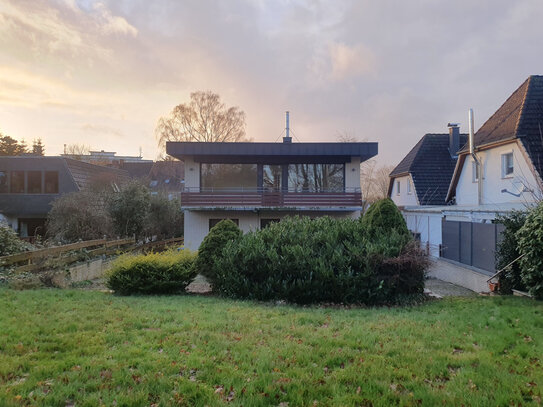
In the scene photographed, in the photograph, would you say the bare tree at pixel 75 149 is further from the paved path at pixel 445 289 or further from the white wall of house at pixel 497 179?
the paved path at pixel 445 289

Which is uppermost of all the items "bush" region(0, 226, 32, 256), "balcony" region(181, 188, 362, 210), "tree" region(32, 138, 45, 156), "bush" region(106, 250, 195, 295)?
"tree" region(32, 138, 45, 156)

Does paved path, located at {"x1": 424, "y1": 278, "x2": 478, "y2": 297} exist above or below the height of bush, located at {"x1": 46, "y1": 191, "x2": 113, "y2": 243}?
below

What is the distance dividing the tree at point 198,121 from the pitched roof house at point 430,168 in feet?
59.0

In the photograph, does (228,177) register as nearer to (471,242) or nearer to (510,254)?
(471,242)

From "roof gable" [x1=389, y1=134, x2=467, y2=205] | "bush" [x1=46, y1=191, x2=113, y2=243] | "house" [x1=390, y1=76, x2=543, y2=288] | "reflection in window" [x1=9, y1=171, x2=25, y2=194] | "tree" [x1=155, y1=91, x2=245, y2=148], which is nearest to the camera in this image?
"house" [x1=390, y1=76, x2=543, y2=288]

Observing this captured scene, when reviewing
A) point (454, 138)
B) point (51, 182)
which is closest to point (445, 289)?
point (454, 138)

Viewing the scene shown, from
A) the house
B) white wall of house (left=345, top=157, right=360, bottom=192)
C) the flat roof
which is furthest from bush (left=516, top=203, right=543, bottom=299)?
white wall of house (left=345, top=157, right=360, bottom=192)

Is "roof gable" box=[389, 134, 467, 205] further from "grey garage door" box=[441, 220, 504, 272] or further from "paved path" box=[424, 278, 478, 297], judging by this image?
"paved path" box=[424, 278, 478, 297]

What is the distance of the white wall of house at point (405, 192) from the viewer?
23000 millimetres

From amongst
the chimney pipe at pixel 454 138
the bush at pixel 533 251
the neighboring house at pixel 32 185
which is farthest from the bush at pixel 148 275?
the chimney pipe at pixel 454 138

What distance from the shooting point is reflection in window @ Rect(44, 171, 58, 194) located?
2572cm

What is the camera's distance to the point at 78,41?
41.3 feet

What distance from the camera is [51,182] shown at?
84.7 feet

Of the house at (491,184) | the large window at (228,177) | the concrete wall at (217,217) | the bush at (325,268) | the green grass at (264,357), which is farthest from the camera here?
the large window at (228,177)
